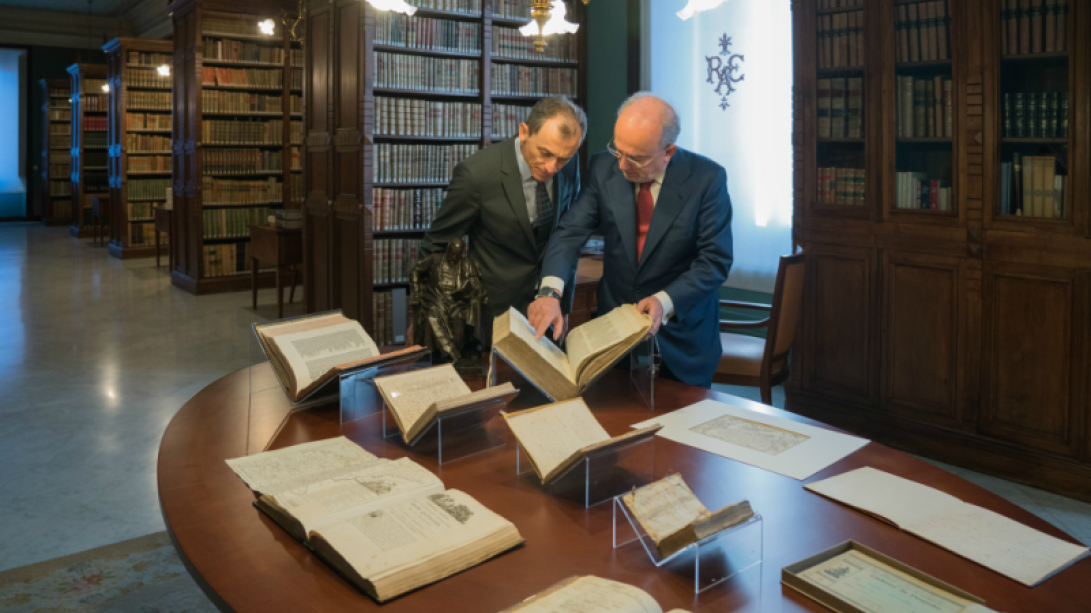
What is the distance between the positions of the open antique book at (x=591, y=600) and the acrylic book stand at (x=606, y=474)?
33 centimetres

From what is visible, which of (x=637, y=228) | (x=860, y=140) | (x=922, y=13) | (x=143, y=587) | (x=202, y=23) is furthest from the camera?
(x=202, y=23)

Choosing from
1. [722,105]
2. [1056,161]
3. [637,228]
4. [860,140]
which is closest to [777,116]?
[722,105]

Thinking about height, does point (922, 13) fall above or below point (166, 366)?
above

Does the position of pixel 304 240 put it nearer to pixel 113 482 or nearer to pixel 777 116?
pixel 113 482

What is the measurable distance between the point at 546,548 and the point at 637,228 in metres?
1.45

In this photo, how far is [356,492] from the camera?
4.78ft

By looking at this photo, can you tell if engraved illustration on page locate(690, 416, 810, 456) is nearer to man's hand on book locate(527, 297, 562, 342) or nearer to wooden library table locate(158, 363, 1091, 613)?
wooden library table locate(158, 363, 1091, 613)

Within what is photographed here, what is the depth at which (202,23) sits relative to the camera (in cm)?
883

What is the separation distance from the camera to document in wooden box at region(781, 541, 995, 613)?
1099 millimetres

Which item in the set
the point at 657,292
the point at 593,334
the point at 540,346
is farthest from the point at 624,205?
the point at 540,346

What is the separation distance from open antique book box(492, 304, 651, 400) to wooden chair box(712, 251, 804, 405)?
1524mm

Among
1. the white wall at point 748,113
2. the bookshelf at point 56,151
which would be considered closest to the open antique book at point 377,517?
the white wall at point 748,113

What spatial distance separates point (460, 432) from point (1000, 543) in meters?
1.04

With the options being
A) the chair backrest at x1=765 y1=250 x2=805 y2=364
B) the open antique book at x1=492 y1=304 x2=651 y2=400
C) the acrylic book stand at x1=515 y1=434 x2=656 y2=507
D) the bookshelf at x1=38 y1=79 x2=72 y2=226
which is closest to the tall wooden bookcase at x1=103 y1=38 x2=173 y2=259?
the bookshelf at x1=38 y1=79 x2=72 y2=226
